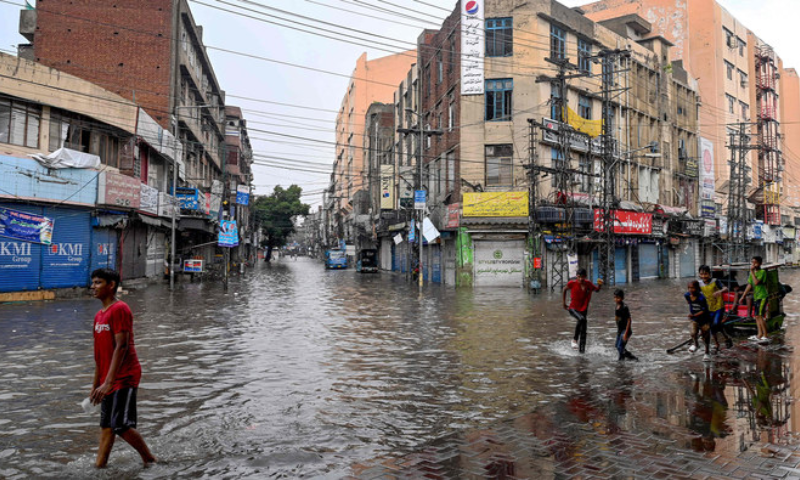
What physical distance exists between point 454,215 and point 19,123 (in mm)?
22929

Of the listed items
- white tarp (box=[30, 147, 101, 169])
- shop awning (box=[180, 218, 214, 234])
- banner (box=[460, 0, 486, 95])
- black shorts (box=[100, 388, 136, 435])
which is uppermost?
banner (box=[460, 0, 486, 95])

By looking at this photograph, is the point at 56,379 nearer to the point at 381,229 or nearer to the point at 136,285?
the point at 136,285

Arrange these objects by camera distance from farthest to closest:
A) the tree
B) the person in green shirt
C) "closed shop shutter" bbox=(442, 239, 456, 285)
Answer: the tree, "closed shop shutter" bbox=(442, 239, 456, 285), the person in green shirt

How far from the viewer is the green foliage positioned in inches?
3287

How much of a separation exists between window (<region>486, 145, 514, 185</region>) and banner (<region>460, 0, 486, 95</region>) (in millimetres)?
3763

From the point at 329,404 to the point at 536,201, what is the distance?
2734 cm

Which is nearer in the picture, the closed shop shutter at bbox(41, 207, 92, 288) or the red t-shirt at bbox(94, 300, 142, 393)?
the red t-shirt at bbox(94, 300, 142, 393)

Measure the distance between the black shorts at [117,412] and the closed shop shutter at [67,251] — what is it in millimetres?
20990

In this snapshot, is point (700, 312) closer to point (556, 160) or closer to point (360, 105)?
point (556, 160)

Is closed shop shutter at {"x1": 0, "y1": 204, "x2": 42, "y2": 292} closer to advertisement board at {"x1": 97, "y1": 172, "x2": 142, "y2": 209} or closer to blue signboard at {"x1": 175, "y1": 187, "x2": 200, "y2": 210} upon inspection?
advertisement board at {"x1": 97, "y1": 172, "x2": 142, "y2": 209}

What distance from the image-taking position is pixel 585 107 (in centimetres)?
3641

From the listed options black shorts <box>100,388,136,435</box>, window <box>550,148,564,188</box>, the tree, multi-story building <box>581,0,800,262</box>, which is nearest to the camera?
black shorts <box>100,388,136,435</box>

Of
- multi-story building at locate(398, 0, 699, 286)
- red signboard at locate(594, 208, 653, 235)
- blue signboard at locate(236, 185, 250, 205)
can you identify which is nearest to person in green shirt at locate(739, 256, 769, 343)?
multi-story building at locate(398, 0, 699, 286)

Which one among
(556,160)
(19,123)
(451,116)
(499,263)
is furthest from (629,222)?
(19,123)
